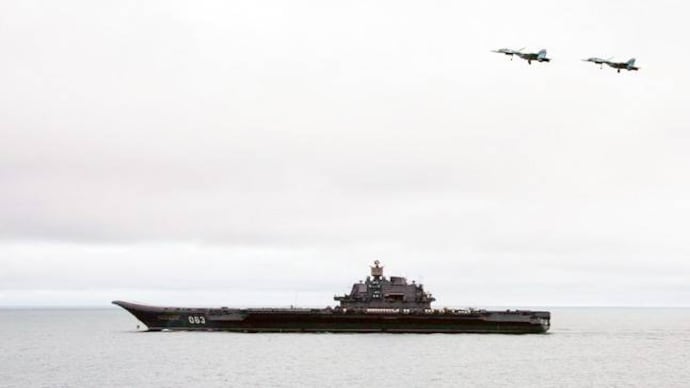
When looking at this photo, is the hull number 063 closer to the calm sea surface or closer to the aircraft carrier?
the aircraft carrier

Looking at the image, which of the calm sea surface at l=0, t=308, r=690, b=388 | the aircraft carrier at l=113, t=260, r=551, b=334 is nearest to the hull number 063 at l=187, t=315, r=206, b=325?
the aircraft carrier at l=113, t=260, r=551, b=334

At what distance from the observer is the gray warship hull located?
287 feet

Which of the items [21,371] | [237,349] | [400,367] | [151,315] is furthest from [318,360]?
[151,315]

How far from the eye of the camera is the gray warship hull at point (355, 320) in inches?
3450

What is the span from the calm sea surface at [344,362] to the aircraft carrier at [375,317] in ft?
4.58

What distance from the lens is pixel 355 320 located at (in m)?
87.9

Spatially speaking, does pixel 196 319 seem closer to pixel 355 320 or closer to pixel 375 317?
A: pixel 355 320

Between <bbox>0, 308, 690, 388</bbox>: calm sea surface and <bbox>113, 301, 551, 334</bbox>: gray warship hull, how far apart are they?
4.32ft

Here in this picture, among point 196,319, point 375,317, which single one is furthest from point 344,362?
point 196,319

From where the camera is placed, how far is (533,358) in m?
71.1

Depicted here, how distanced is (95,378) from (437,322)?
4045 centimetres

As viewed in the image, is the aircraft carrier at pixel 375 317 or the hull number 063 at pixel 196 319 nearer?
the aircraft carrier at pixel 375 317

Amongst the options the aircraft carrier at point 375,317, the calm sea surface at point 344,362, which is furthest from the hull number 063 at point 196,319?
the calm sea surface at point 344,362

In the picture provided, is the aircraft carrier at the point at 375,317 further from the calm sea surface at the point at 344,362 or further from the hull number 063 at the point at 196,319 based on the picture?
the calm sea surface at the point at 344,362
